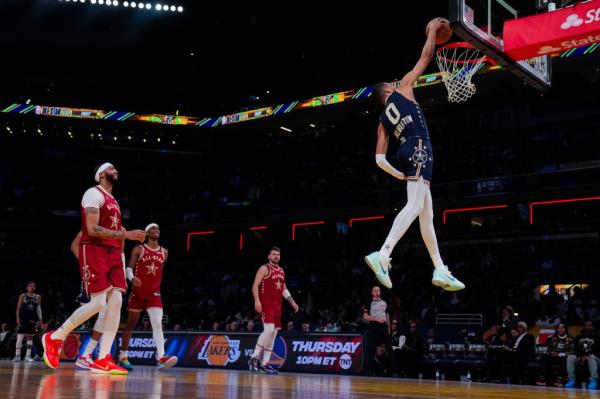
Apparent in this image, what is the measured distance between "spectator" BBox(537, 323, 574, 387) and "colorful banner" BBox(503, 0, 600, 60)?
21.9ft

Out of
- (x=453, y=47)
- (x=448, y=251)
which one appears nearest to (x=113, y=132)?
(x=448, y=251)

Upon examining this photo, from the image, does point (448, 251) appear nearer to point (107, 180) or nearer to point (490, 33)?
point (490, 33)

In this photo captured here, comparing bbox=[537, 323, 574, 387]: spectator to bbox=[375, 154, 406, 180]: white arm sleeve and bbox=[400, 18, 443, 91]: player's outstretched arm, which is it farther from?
bbox=[400, 18, 443, 91]: player's outstretched arm

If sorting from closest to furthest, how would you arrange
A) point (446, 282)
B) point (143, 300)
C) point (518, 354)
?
point (446, 282)
point (143, 300)
point (518, 354)

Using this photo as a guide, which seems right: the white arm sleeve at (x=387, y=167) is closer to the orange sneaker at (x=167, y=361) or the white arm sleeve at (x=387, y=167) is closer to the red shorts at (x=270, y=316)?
the orange sneaker at (x=167, y=361)

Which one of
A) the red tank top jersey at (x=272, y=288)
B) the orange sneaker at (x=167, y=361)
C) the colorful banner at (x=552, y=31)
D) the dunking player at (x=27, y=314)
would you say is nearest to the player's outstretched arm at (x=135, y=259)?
the orange sneaker at (x=167, y=361)

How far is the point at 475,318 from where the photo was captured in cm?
2061

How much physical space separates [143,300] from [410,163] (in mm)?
6329

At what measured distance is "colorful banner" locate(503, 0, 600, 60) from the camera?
1024 centimetres

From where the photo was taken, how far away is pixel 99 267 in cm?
777

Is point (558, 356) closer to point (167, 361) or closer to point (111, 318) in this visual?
point (167, 361)

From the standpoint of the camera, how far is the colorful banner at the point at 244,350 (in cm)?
1484

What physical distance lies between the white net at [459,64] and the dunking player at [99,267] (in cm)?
572

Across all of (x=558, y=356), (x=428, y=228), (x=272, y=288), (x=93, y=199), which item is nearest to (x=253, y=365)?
(x=272, y=288)
